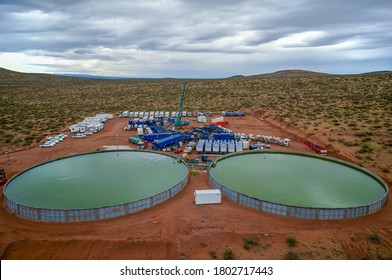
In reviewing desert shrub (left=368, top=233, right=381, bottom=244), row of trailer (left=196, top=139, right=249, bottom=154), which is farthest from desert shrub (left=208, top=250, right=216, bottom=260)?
row of trailer (left=196, top=139, right=249, bottom=154)

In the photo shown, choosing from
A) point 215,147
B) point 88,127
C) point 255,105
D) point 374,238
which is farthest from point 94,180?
point 255,105

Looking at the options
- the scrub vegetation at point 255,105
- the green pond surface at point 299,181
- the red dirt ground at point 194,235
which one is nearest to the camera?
the red dirt ground at point 194,235

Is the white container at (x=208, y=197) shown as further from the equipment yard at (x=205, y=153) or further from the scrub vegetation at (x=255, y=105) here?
the scrub vegetation at (x=255, y=105)

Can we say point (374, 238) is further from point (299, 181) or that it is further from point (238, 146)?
point (238, 146)

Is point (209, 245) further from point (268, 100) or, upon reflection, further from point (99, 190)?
point (268, 100)

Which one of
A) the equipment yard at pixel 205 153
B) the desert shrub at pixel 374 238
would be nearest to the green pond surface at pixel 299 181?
the equipment yard at pixel 205 153

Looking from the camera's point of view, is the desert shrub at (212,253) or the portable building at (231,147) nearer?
the desert shrub at (212,253)

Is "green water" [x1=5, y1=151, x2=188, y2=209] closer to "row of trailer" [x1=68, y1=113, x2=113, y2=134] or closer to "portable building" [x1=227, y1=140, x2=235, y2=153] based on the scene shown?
"portable building" [x1=227, y1=140, x2=235, y2=153]
